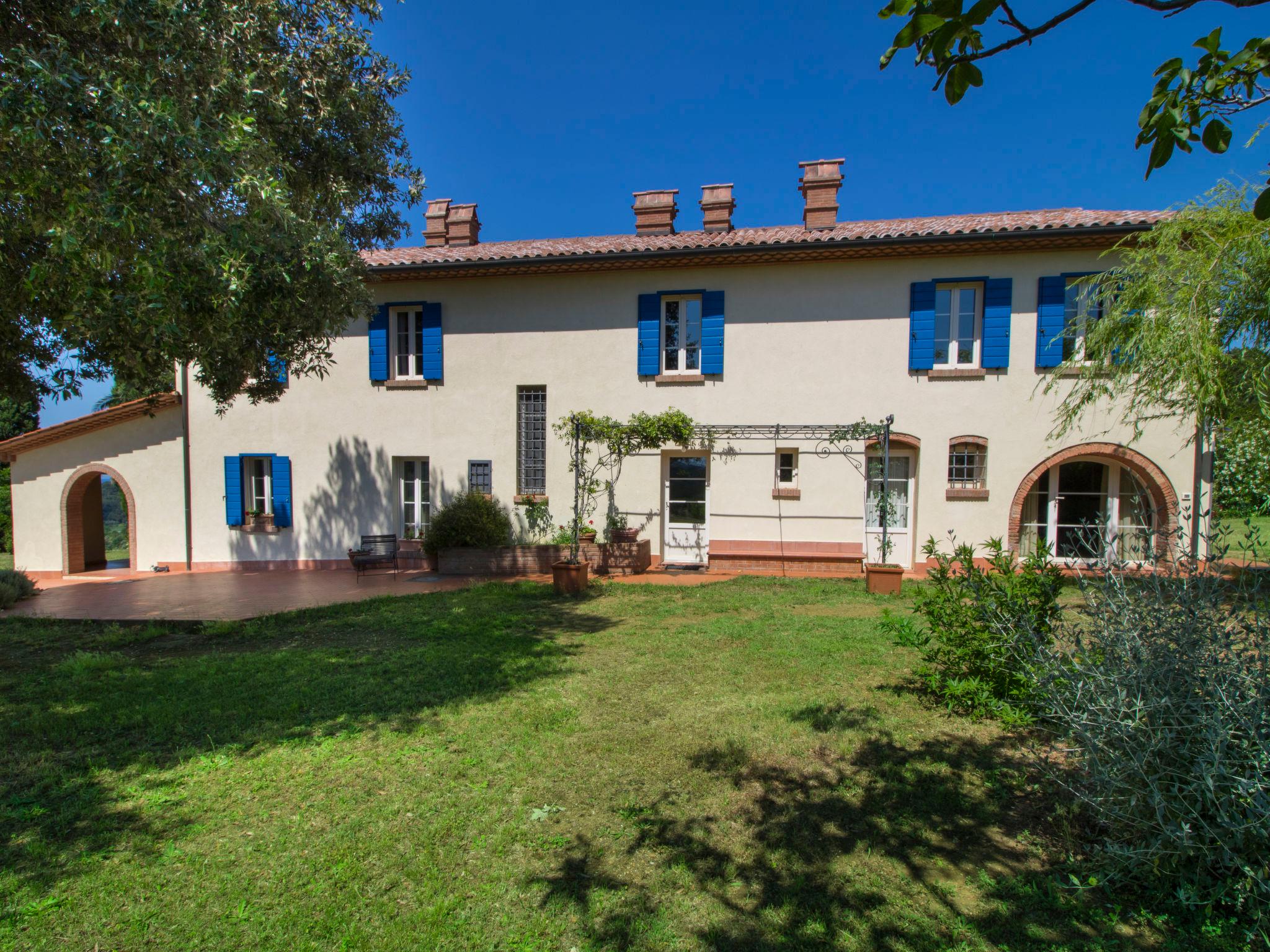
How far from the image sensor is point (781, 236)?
39.6 feet

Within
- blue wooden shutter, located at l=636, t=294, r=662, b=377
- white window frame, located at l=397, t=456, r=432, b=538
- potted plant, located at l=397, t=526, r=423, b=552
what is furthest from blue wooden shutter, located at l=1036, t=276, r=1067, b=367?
potted plant, located at l=397, t=526, r=423, b=552

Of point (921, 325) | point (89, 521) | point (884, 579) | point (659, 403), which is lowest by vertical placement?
point (884, 579)

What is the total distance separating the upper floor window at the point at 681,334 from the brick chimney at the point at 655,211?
2255 mm

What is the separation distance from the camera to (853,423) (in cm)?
1089

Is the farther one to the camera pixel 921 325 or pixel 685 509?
pixel 685 509

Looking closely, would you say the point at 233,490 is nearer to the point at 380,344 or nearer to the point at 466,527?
the point at 380,344

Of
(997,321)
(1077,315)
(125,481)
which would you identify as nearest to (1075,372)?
(1077,315)

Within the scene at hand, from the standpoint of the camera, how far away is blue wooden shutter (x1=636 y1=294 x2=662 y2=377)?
38.7ft

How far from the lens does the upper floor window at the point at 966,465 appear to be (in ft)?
36.6

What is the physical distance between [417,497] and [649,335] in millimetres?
5878

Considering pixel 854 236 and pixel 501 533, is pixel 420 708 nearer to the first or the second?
pixel 501 533

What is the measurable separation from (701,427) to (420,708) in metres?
7.55

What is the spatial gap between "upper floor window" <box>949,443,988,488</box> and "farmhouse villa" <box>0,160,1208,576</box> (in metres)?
0.05

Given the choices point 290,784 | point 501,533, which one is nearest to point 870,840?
point 290,784
